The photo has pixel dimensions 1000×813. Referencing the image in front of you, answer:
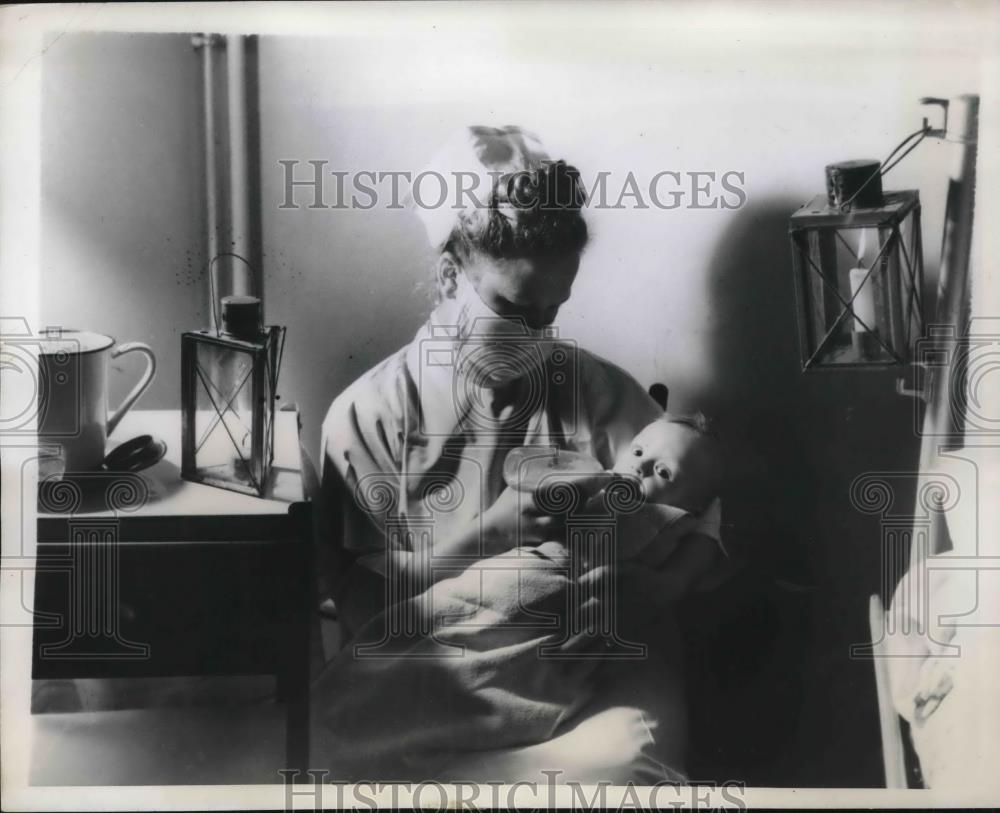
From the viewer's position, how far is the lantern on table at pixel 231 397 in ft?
3.63

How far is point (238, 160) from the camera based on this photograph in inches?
43.9

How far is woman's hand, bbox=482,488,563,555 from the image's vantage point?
1.11m

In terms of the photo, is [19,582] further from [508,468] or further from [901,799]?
[901,799]

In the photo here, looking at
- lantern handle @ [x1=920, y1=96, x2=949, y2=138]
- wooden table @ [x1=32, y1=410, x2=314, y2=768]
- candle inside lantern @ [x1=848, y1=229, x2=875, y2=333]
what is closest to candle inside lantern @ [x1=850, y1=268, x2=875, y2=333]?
candle inside lantern @ [x1=848, y1=229, x2=875, y2=333]

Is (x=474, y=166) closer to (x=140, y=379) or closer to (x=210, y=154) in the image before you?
(x=210, y=154)

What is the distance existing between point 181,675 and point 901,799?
29.7 inches

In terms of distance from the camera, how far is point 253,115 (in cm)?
111

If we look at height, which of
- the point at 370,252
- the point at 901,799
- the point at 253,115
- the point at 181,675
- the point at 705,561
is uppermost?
the point at 253,115

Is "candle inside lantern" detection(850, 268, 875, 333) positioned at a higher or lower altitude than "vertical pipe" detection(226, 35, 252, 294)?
lower

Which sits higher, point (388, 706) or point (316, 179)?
point (316, 179)

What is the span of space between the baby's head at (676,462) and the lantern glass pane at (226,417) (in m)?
0.38

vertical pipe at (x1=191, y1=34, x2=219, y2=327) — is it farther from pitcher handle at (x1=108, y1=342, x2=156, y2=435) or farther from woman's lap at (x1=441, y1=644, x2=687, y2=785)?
woman's lap at (x1=441, y1=644, x2=687, y2=785)

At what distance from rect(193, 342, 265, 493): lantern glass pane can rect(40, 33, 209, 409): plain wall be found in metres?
0.03

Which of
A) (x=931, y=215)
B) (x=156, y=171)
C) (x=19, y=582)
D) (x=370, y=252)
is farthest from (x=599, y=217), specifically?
(x=19, y=582)
